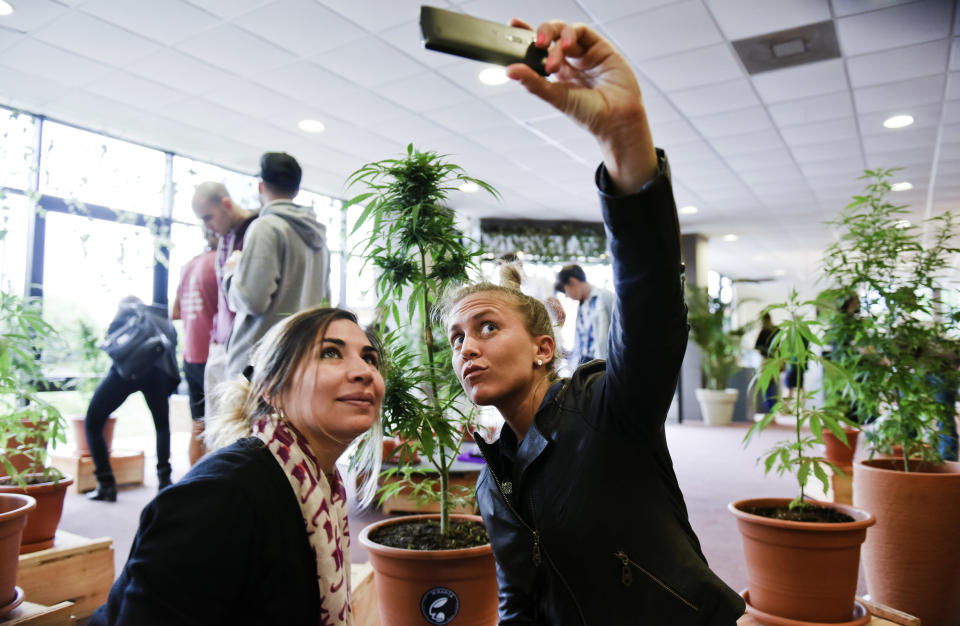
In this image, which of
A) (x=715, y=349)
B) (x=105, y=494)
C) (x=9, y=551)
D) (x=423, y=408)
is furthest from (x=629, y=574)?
(x=715, y=349)

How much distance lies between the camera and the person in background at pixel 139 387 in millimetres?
3463

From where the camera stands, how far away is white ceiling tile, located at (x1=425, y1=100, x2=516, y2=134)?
5.00 metres

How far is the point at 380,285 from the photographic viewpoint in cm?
170

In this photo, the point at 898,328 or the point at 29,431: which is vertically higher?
the point at 898,328

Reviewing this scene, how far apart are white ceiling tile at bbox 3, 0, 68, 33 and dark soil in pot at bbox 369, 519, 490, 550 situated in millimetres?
3599

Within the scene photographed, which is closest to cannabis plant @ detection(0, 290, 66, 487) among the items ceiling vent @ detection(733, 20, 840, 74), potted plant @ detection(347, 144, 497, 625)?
potted plant @ detection(347, 144, 497, 625)

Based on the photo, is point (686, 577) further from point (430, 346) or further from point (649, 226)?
point (430, 346)

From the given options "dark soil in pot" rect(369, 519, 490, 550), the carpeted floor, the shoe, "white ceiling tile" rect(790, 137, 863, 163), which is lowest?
the carpeted floor

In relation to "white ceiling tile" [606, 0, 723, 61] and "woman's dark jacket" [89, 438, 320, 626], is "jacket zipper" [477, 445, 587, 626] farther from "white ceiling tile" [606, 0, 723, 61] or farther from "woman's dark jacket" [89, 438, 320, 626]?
"white ceiling tile" [606, 0, 723, 61]

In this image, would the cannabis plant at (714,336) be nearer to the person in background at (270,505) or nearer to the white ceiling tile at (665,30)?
the white ceiling tile at (665,30)

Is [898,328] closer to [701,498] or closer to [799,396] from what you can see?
[799,396]

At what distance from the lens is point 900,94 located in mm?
4602

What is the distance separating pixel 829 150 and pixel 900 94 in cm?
132

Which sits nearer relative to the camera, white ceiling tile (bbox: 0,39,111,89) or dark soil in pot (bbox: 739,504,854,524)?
dark soil in pot (bbox: 739,504,854,524)
